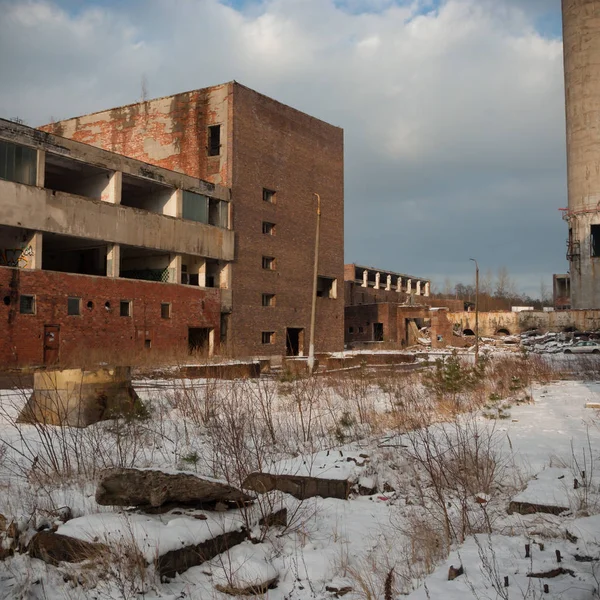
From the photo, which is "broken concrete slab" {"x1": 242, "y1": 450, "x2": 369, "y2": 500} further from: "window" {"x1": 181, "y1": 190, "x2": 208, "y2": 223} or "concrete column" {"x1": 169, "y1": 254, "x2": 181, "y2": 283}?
"window" {"x1": 181, "y1": 190, "x2": 208, "y2": 223}

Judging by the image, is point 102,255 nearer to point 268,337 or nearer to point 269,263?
point 269,263

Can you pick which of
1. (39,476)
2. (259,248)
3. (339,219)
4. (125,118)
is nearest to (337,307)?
(339,219)

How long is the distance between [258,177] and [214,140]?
3.43m

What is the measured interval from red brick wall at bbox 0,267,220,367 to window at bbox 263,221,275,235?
6438mm

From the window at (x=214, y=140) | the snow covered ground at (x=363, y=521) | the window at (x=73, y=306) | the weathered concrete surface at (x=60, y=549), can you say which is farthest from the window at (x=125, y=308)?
the weathered concrete surface at (x=60, y=549)

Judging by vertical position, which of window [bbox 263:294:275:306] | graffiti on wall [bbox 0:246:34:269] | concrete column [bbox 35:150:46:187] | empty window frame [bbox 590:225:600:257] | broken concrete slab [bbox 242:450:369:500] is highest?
empty window frame [bbox 590:225:600:257]

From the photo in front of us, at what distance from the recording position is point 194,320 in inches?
1230

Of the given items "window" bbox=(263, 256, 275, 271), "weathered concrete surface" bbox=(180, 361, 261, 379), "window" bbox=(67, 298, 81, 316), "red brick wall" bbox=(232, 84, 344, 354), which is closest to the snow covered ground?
"weathered concrete surface" bbox=(180, 361, 261, 379)

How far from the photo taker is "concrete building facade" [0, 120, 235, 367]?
76.4 ft

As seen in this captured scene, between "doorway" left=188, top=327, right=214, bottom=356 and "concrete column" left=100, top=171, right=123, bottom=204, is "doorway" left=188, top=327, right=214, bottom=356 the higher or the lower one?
the lower one

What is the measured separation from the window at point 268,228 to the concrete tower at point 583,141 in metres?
27.8

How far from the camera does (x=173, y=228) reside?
3031 cm

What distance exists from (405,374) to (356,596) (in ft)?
45.9

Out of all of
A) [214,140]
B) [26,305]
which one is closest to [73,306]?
[26,305]
